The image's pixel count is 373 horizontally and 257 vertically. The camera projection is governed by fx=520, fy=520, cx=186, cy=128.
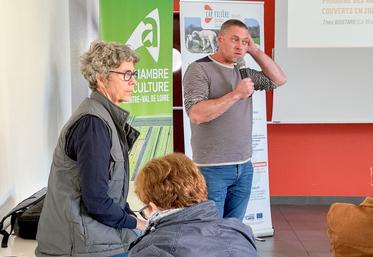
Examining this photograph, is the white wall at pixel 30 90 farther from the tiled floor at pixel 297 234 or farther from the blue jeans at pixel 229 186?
the tiled floor at pixel 297 234

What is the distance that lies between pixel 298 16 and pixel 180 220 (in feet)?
12.6

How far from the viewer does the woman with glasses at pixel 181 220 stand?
1313 mm

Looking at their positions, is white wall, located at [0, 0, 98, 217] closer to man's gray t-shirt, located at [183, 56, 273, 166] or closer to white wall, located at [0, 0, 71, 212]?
white wall, located at [0, 0, 71, 212]

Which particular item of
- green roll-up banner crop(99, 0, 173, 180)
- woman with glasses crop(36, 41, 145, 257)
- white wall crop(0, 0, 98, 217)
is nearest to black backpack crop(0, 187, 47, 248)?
white wall crop(0, 0, 98, 217)

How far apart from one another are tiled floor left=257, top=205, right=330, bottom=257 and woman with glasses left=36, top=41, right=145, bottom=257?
7.59ft

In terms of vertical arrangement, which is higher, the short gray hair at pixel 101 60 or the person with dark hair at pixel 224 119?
the short gray hair at pixel 101 60

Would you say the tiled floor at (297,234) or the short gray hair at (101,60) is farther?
the tiled floor at (297,234)

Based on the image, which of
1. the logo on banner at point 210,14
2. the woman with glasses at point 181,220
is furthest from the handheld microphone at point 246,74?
the woman with glasses at point 181,220

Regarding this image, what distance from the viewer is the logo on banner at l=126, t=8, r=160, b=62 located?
13.4 feet

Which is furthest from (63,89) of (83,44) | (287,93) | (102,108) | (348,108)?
(348,108)

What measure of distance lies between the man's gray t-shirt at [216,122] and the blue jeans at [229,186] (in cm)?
4

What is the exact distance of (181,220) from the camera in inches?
54.1

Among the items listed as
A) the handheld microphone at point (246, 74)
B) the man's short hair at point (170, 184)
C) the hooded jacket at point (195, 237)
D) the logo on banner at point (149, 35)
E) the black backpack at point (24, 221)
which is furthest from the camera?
the logo on banner at point (149, 35)

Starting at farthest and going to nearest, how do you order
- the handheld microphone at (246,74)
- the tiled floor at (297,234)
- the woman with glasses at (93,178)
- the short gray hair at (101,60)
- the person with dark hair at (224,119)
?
the tiled floor at (297,234) < the handheld microphone at (246,74) < the person with dark hair at (224,119) < the short gray hair at (101,60) < the woman with glasses at (93,178)
